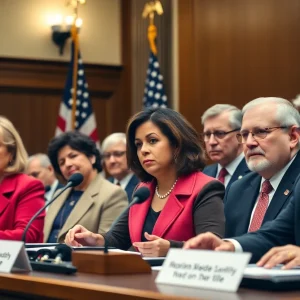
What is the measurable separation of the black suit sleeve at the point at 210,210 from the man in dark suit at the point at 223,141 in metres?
1.90

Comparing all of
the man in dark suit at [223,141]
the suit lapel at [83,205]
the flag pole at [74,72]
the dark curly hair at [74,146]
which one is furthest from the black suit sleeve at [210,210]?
the flag pole at [74,72]

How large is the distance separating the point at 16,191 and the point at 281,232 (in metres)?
1.96

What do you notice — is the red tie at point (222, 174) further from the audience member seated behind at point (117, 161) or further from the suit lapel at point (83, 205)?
the audience member seated behind at point (117, 161)

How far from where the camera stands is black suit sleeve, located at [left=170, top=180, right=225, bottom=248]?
3.55 metres

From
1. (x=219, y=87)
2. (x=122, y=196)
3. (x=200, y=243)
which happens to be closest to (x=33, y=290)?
(x=200, y=243)

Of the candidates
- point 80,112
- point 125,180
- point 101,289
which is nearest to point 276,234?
point 101,289

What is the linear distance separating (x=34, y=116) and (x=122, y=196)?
4.74 m

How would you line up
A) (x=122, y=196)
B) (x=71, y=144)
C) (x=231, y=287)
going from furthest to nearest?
(x=71, y=144) → (x=122, y=196) → (x=231, y=287)

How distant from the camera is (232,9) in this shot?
835cm

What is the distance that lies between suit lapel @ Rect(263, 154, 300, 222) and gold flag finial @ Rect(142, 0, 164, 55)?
5345 mm

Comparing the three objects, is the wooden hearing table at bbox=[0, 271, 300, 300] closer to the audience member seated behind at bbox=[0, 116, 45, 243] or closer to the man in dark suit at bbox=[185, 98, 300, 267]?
the man in dark suit at bbox=[185, 98, 300, 267]

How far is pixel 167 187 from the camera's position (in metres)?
3.89

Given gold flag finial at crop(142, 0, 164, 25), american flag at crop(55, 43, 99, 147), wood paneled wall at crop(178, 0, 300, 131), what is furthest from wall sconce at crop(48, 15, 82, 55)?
wood paneled wall at crop(178, 0, 300, 131)

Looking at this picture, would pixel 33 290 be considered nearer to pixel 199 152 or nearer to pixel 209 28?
pixel 199 152
